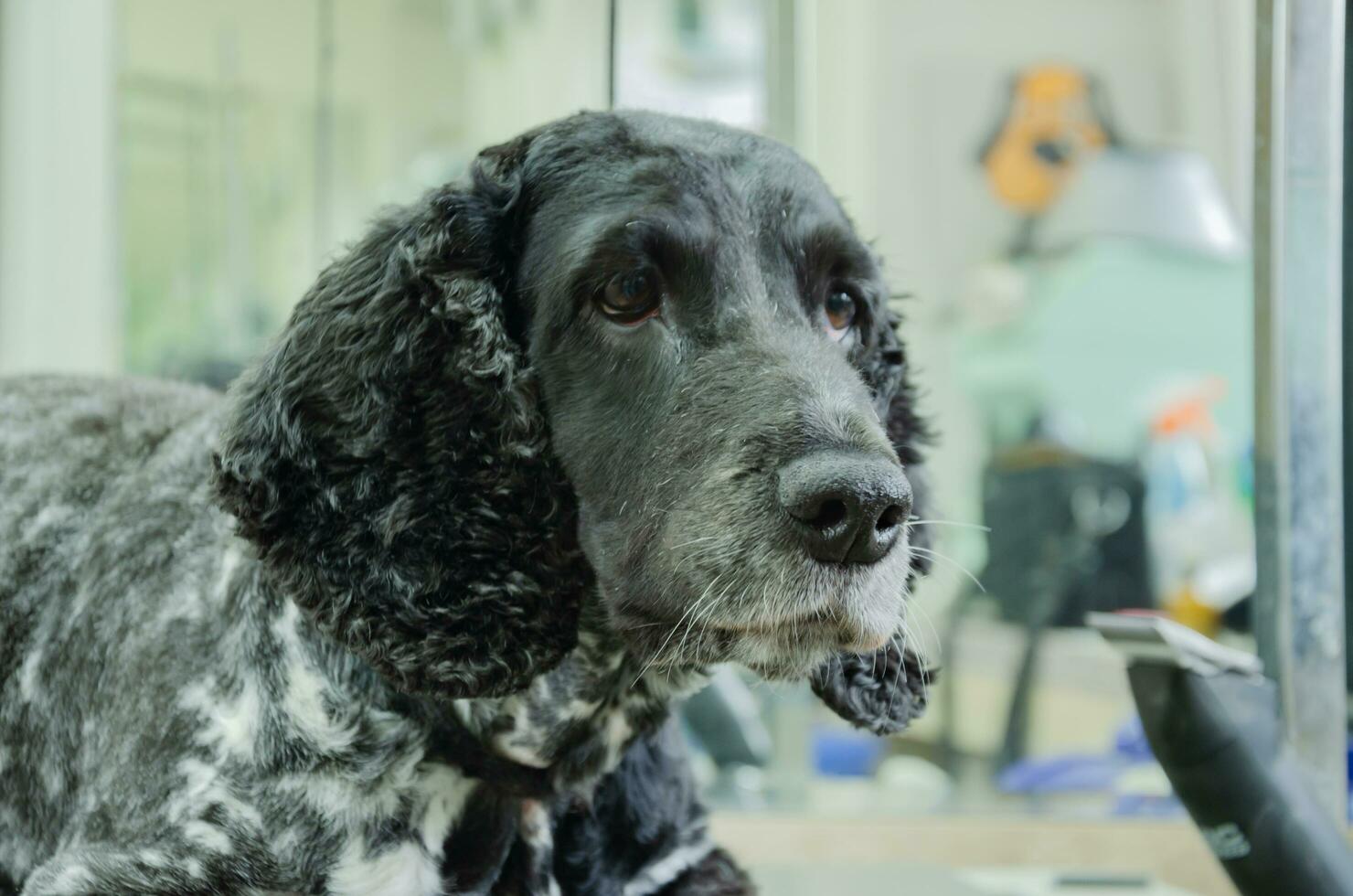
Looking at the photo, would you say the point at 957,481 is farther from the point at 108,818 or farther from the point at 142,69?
the point at 108,818

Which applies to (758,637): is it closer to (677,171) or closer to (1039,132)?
(677,171)

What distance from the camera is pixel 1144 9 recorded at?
13.1 ft

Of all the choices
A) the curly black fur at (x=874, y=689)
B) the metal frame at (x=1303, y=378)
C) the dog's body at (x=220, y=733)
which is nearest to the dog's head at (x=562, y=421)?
the dog's body at (x=220, y=733)

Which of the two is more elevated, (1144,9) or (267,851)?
(1144,9)

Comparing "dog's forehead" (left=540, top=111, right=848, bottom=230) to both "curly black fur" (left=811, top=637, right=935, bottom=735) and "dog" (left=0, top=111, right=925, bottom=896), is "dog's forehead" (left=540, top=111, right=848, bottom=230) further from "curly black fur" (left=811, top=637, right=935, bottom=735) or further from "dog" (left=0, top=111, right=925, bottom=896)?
"curly black fur" (left=811, top=637, right=935, bottom=735)

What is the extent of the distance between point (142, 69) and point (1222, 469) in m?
3.16

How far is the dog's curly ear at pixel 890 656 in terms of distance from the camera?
1.56 m

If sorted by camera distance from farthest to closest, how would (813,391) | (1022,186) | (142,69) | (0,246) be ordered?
1. (1022,186)
2. (142,69)
3. (0,246)
4. (813,391)

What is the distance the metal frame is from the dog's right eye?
0.93m

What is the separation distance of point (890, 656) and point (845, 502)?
0.55m

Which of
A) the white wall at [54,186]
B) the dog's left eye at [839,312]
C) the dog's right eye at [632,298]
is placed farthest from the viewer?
the white wall at [54,186]

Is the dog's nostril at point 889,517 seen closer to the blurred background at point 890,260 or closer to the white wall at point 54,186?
the blurred background at point 890,260

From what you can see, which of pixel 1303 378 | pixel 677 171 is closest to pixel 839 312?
pixel 677 171

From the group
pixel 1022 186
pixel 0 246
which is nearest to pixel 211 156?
pixel 0 246
